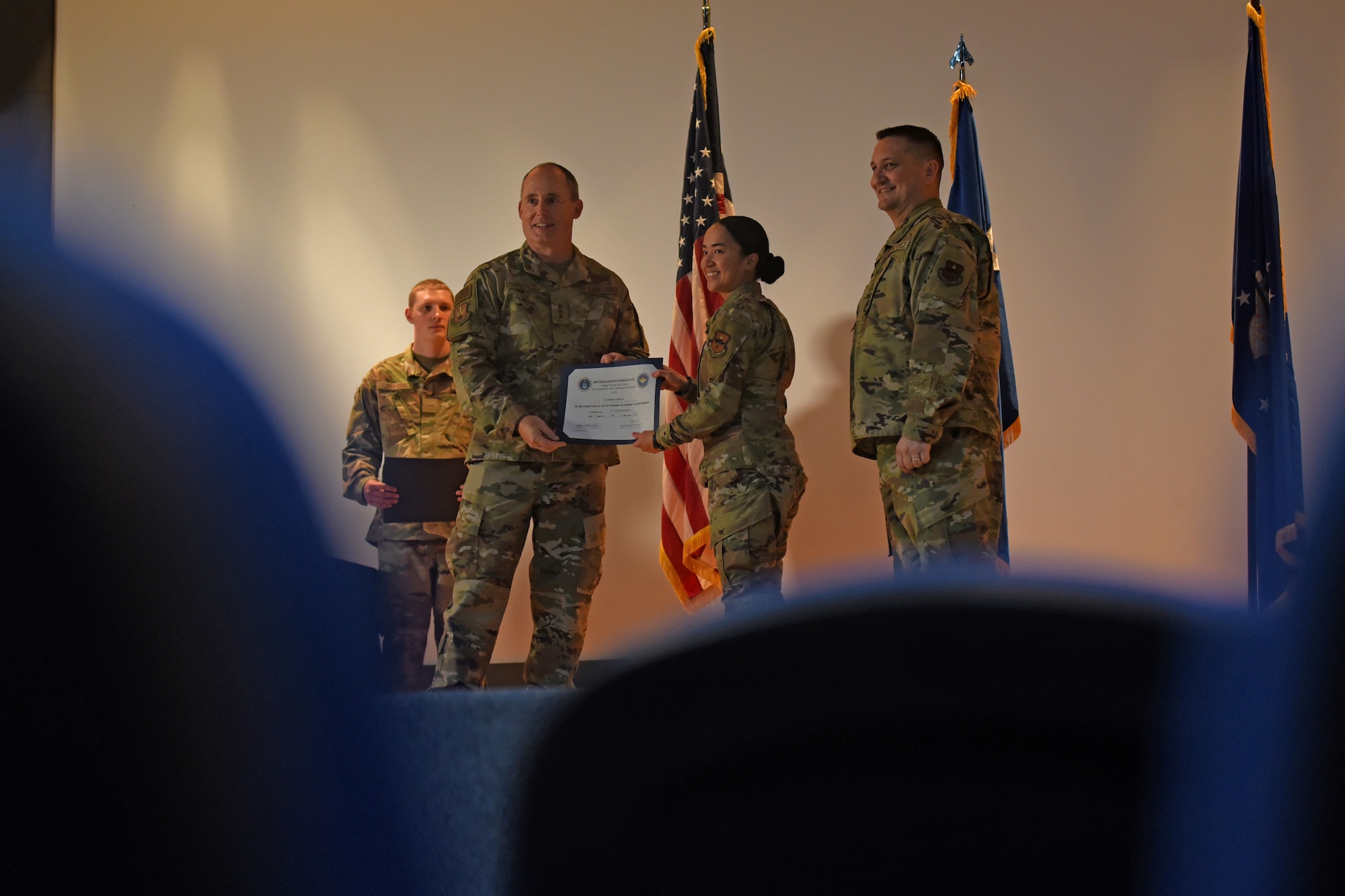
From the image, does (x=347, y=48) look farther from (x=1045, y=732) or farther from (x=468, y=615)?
(x=1045, y=732)

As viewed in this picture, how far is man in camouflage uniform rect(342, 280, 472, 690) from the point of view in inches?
122

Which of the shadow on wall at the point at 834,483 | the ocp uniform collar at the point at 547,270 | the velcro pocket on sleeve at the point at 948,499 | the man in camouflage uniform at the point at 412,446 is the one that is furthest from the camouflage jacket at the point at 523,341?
the shadow on wall at the point at 834,483

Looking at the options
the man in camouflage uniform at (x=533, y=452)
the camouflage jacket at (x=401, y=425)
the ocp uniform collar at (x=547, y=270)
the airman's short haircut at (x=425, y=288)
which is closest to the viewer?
the man in camouflage uniform at (x=533, y=452)

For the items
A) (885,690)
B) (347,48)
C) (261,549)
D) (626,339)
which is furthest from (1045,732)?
(347,48)

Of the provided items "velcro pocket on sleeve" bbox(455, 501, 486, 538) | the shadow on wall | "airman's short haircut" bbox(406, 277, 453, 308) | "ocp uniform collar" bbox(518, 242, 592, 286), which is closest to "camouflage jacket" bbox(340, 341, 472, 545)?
"airman's short haircut" bbox(406, 277, 453, 308)

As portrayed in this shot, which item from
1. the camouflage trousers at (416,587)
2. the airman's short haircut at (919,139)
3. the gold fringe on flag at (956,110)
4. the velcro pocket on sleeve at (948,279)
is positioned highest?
the gold fringe on flag at (956,110)

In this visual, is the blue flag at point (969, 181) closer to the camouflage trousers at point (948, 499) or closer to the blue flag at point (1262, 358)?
the blue flag at point (1262, 358)

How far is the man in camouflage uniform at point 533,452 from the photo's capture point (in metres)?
2.47

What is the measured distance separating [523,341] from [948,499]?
111 centimetres

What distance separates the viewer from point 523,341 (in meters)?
2.60

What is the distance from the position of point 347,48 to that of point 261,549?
4441 millimetres

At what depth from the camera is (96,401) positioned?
0.65 ft

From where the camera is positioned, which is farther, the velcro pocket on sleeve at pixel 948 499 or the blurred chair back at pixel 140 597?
the velcro pocket on sleeve at pixel 948 499

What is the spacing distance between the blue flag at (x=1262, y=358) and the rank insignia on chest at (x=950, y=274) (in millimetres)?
1432
